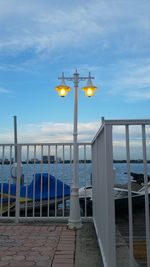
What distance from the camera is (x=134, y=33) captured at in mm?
6809

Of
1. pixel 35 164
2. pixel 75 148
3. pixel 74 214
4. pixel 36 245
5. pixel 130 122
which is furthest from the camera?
pixel 35 164

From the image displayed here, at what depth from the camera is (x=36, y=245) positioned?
326 cm

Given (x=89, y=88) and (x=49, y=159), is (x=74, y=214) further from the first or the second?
(x=89, y=88)

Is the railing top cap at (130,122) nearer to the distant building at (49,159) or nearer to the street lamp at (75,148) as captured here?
the street lamp at (75,148)

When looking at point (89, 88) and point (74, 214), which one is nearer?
point (74, 214)

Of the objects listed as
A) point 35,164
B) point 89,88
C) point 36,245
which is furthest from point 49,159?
point 36,245

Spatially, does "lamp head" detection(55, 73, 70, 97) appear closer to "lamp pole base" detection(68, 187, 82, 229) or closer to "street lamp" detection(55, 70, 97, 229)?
"street lamp" detection(55, 70, 97, 229)

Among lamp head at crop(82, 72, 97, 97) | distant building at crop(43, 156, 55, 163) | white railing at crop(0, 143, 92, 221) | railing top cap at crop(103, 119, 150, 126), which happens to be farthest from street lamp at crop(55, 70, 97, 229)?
railing top cap at crop(103, 119, 150, 126)

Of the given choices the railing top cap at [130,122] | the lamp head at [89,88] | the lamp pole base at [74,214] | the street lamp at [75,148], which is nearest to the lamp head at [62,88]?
the street lamp at [75,148]

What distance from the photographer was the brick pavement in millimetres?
2736

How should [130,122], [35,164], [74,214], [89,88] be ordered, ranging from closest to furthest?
[130,122]
[74,214]
[35,164]
[89,88]

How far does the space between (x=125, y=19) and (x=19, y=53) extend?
127 inches

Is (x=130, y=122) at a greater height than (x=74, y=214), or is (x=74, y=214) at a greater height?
(x=130, y=122)

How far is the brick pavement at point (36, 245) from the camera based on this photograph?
2.74 metres
